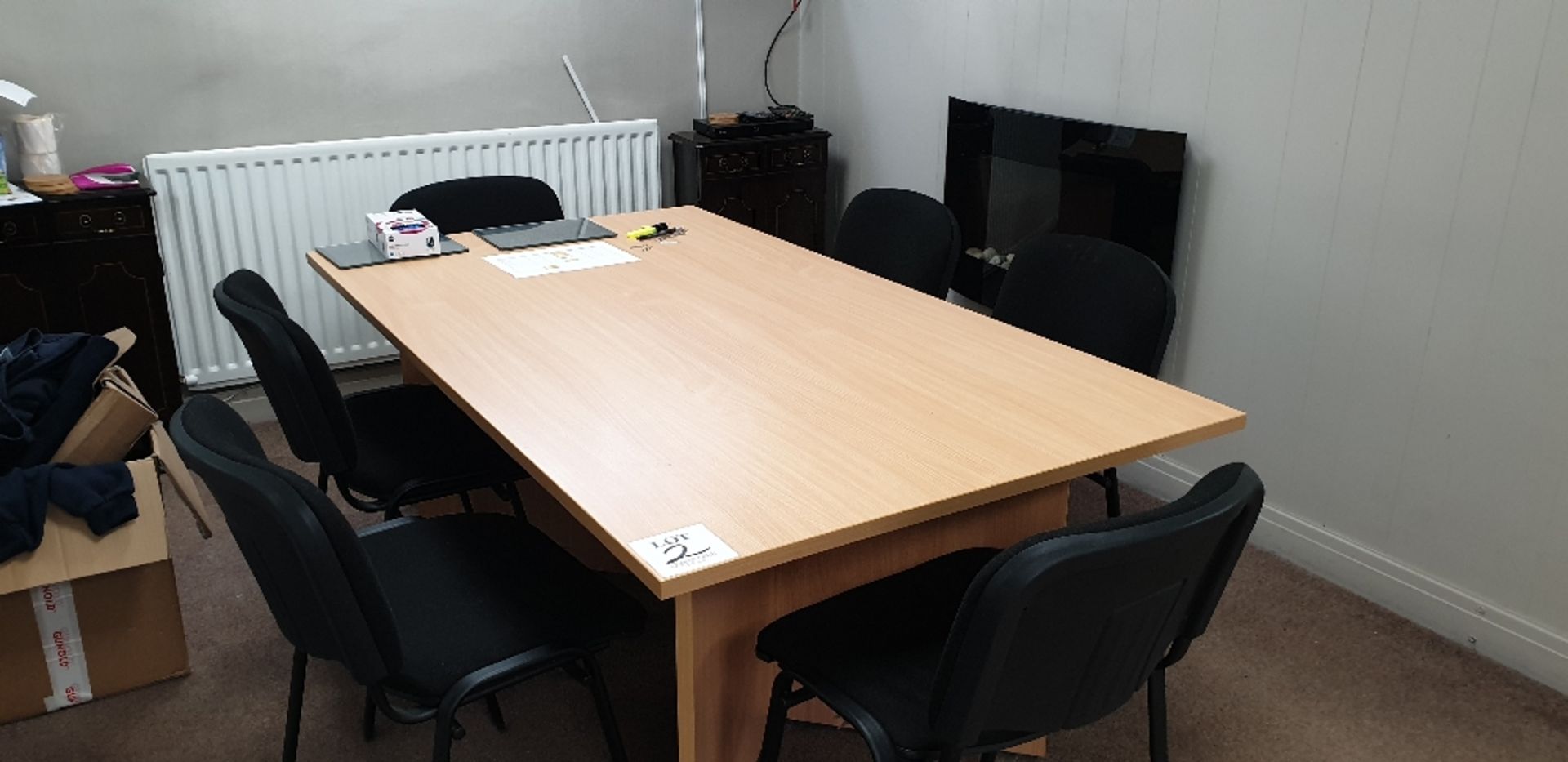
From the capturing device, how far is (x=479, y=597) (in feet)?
6.50

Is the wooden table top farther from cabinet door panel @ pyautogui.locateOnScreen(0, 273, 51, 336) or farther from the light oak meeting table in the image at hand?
cabinet door panel @ pyautogui.locateOnScreen(0, 273, 51, 336)

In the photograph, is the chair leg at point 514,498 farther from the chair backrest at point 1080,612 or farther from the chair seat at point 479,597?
the chair backrest at point 1080,612

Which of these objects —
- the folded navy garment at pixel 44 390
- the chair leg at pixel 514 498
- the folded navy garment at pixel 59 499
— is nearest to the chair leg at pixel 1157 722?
the chair leg at pixel 514 498

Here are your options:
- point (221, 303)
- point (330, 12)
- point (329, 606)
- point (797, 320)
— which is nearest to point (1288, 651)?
point (797, 320)

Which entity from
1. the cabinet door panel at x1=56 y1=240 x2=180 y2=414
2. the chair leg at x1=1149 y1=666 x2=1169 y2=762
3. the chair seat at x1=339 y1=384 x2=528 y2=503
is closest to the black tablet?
the chair seat at x1=339 y1=384 x2=528 y2=503

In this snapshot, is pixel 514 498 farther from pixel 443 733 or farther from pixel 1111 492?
pixel 1111 492

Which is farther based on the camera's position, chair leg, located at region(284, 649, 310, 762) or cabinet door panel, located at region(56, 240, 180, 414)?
cabinet door panel, located at region(56, 240, 180, 414)

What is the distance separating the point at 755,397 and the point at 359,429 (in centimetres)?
105

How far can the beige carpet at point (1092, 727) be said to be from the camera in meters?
2.37

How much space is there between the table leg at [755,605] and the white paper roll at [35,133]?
275 cm

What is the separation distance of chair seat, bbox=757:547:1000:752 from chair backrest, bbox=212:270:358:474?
1.01 metres

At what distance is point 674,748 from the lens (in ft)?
7.67

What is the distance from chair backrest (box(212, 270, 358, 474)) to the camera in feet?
7.34

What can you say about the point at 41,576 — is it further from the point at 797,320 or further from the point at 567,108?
the point at 567,108
